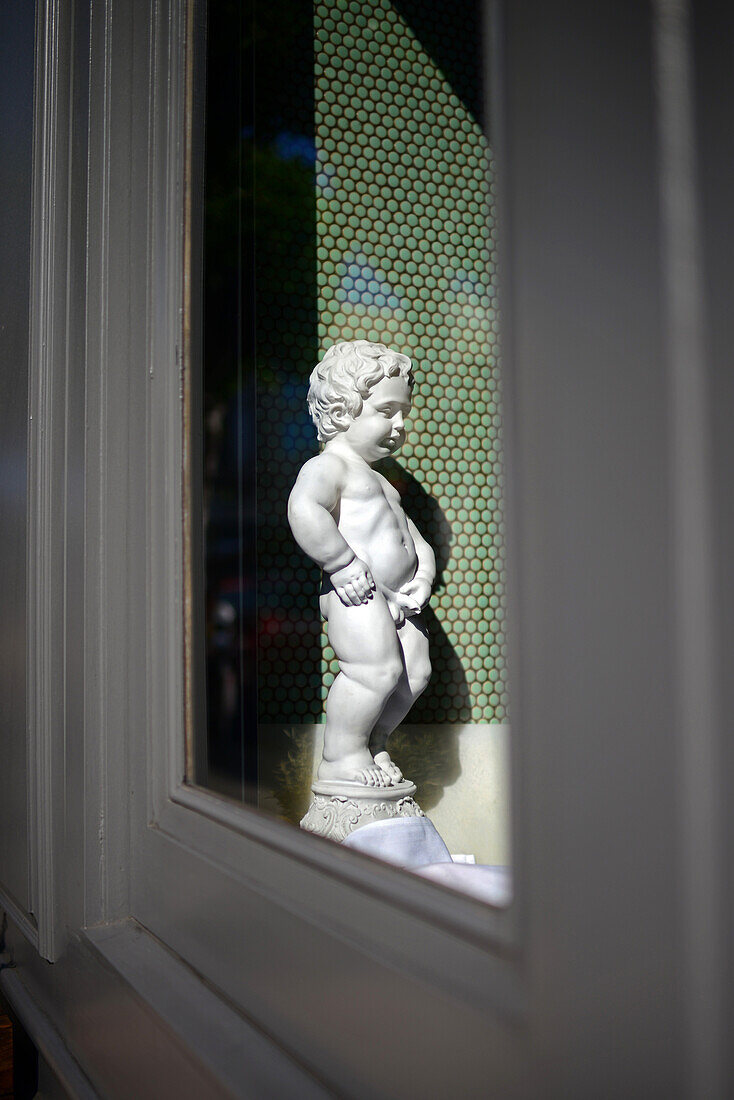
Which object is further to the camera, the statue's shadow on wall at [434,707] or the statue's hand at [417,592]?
the statue's hand at [417,592]

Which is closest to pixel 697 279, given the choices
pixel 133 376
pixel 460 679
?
pixel 460 679

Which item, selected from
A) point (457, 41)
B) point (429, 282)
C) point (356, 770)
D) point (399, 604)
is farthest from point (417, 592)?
point (457, 41)

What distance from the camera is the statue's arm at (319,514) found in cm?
62

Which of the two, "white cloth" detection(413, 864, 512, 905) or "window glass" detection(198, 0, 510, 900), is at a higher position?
"window glass" detection(198, 0, 510, 900)

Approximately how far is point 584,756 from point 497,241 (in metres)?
0.13

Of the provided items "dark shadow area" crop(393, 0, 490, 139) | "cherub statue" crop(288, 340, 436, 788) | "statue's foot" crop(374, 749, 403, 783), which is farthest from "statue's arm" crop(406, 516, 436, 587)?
"dark shadow area" crop(393, 0, 490, 139)

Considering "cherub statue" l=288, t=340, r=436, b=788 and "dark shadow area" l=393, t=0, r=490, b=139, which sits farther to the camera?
"cherub statue" l=288, t=340, r=436, b=788

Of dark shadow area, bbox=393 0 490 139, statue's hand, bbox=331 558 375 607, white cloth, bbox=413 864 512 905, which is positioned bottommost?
white cloth, bbox=413 864 512 905

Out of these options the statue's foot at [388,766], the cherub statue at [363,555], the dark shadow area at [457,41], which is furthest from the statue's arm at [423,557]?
the dark shadow area at [457,41]

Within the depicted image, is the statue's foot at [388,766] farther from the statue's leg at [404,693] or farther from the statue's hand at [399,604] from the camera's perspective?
the statue's hand at [399,604]

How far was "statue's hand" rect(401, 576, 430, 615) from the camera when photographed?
0.66 m

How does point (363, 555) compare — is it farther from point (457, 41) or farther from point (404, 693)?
point (457, 41)

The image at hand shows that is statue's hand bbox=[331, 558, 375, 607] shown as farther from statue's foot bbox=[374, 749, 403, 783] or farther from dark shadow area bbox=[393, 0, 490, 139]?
dark shadow area bbox=[393, 0, 490, 139]

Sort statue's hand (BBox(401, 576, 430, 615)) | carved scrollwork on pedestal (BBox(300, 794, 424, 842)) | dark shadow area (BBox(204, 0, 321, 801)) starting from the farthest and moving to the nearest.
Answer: statue's hand (BBox(401, 576, 430, 615)), dark shadow area (BBox(204, 0, 321, 801)), carved scrollwork on pedestal (BBox(300, 794, 424, 842))
